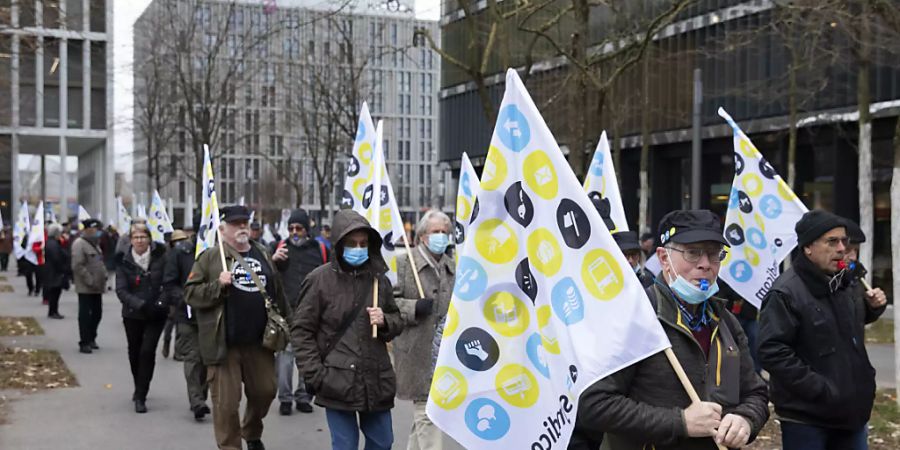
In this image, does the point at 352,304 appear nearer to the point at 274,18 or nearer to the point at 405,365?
the point at 405,365

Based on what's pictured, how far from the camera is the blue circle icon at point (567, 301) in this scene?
4.08 metres

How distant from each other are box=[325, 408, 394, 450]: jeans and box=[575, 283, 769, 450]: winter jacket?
251 cm

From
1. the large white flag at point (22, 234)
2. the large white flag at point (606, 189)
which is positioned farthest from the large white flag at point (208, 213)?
the large white flag at point (22, 234)

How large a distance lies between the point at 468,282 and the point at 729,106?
25.7 m

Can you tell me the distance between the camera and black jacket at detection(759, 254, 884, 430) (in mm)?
5340

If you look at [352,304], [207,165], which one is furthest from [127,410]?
[352,304]

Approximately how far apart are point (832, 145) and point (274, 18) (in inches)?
711

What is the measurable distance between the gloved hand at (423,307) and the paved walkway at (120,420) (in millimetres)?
1782

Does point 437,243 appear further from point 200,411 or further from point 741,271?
point 200,411

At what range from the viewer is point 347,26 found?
28.3m

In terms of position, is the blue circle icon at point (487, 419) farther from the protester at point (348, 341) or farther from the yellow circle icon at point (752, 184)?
the yellow circle icon at point (752, 184)

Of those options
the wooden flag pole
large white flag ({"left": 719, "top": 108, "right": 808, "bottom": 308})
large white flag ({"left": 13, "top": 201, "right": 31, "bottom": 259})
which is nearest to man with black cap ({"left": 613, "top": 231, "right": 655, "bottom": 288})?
large white flag ({"left": 719, "top": 108, "right": 808, "bottom": 308})

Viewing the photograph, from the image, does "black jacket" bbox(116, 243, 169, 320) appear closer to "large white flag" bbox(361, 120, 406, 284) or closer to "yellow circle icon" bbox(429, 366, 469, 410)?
"large white flag" bbox(361, 120, 406, 284)

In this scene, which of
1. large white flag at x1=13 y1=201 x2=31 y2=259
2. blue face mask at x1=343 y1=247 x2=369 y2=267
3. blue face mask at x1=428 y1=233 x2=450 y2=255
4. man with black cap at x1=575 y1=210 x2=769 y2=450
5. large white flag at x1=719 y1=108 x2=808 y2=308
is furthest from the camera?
large white flag at x1=13 y1=201 x2=31 y2=259
